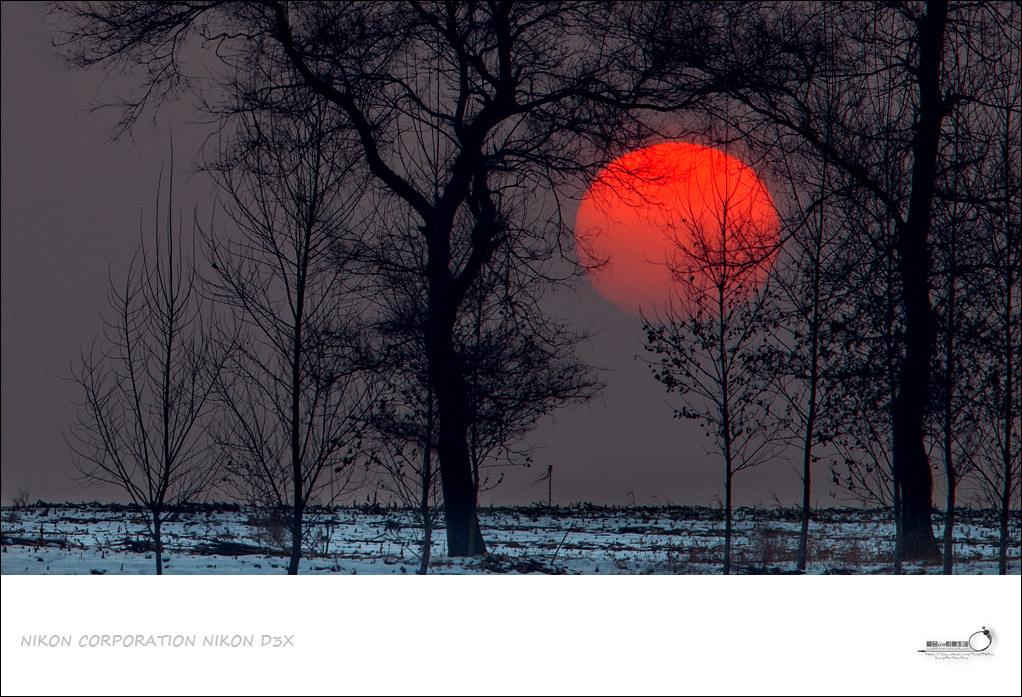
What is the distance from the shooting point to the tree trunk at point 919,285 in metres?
6.97

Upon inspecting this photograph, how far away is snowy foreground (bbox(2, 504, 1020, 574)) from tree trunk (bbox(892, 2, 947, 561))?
0.53 meters

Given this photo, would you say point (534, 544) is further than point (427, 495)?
Yes

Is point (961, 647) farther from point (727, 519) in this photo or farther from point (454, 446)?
point (454, 446)

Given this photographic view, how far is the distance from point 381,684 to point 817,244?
226 inches

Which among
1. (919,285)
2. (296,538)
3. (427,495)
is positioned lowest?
(296,538)

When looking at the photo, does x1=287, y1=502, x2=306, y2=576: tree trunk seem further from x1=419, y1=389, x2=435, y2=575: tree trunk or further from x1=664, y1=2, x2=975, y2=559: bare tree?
x1=664, y1=2, x2=975, y2=559: bare tree

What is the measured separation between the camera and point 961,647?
435 centimetres

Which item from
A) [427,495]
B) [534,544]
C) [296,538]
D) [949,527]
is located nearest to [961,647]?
[949,527]

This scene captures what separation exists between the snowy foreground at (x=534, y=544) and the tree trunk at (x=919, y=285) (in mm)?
531

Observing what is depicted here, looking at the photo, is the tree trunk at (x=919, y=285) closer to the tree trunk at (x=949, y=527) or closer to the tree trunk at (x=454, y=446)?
the tree trunk at (x=949, y=527)

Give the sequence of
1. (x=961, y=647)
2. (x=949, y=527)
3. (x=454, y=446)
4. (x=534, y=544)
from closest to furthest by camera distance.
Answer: (x=961, y=647) < (x=949, y=527) < (x=534, y=544) < (x=454, y=446)

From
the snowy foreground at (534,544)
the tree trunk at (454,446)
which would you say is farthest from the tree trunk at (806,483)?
the tree trunk at (454,446)

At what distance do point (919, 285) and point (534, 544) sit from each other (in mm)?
4365

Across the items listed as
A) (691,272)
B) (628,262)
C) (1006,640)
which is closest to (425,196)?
(628,262)
